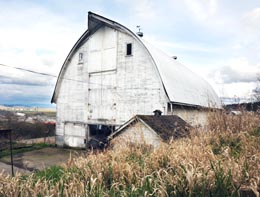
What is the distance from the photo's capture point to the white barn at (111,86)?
11.5m

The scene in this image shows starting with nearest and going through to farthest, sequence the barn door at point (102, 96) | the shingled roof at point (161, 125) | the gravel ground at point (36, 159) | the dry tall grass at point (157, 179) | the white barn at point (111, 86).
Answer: the dry tall grass at point (157, 179) → the shingled roof at point (161, 125) → the gravel ground at point (36, 159) → the white barn at point (111, 86) → the barn door at point (102, 96)

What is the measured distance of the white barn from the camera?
453 inches

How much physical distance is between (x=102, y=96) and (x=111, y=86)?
0.89m

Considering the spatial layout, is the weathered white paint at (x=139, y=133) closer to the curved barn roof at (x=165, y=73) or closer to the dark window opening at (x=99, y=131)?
the curved barn roof at (x=165, y=73)

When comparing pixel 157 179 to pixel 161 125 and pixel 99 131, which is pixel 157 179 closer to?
pixel 161 125

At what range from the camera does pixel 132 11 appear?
8688 millimetres

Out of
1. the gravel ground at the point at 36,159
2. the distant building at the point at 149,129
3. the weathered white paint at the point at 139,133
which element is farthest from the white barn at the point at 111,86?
the weathered white paint at the point at 139,133

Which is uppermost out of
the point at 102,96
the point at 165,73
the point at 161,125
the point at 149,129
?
the point at 165,73

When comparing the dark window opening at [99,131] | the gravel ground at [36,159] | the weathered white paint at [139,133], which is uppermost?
the weathered white paint at [139,133]

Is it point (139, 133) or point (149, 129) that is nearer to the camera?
point (149, 129)

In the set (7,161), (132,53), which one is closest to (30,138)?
(7,161)

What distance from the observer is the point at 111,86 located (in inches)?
515

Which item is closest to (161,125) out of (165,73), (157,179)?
(165,73)

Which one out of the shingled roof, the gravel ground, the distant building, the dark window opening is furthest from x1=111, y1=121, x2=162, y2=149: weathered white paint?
the dark window opening
